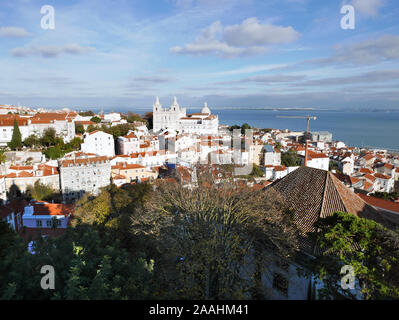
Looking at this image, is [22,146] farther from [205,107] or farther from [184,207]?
[205,107]

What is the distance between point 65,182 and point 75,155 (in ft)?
13.7

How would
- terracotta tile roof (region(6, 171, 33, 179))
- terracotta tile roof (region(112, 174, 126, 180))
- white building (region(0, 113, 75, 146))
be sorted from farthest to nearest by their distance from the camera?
1. white building (region(0, 113, 75, 146))
2. terracotta tile roof (region(112, 174, 126, 180))
3. terracotta tile roof (region(6, 171, 33, 179))

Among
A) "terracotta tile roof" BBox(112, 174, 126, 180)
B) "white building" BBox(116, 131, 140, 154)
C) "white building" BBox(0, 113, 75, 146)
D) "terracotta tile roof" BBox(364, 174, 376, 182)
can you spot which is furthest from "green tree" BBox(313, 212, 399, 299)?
"white building" BBox(0, 113, 75, 146)

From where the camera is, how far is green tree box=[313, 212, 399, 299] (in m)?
4.49

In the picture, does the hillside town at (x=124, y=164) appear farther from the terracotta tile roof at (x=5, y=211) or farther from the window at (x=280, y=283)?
the window at (x=280, y=283)

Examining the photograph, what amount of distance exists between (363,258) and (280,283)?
3.17m

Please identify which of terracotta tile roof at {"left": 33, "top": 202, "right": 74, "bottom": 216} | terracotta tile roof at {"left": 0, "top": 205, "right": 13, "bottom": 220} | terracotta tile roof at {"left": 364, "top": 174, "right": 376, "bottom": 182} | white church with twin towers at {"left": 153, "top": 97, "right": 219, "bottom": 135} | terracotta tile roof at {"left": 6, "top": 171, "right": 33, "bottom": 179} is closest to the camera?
terracotta tile roof at {"left": 0, "top": 205, "right": 13, "bottom": 220}

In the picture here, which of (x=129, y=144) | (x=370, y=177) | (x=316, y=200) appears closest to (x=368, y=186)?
(x=370, y=177)

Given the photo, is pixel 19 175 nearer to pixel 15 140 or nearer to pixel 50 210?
pixel 15 140

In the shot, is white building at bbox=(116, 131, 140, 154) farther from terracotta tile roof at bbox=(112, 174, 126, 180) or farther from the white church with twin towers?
the white church with twin towers

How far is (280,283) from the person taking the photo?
750 centimetres

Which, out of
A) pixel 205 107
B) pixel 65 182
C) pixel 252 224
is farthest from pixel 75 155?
pixel 205 107

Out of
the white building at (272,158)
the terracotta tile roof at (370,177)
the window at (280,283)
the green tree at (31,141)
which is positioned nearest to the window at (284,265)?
the window at (280,283)

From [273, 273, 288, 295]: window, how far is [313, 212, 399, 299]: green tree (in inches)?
92.4
